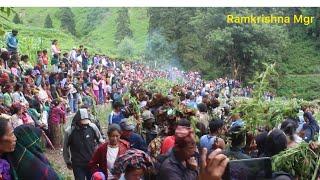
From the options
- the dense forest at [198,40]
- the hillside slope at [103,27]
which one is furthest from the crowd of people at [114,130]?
the hillside slope at [103,27]

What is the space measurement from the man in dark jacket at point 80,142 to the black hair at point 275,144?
2.59 meters

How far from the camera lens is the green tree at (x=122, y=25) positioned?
1667cm

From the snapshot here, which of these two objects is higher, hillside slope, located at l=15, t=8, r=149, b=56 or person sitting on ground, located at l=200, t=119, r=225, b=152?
hillside slope, located at l=15, t=8, r=149, b=56

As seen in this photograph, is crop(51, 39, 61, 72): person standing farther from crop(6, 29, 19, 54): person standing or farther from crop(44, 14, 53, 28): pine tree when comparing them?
crop(6, 29, 19, 54): person standing

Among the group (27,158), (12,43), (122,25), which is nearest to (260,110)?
(27,158)

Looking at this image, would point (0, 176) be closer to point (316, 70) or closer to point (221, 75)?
point (221, 75)

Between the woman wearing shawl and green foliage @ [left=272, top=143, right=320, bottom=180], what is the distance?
1.32m

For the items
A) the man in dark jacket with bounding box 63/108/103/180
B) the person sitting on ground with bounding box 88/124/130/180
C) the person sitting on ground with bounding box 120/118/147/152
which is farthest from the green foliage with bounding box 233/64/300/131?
the man in dark jacket with bounding box 63/108/103/180

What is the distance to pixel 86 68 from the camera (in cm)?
1518

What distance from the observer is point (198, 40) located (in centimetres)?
1716

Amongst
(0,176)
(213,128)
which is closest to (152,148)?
(213,128)

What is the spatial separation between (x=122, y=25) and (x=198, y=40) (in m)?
2.42

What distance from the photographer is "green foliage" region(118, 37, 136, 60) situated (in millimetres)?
16969

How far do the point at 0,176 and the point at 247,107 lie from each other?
2.68 m
